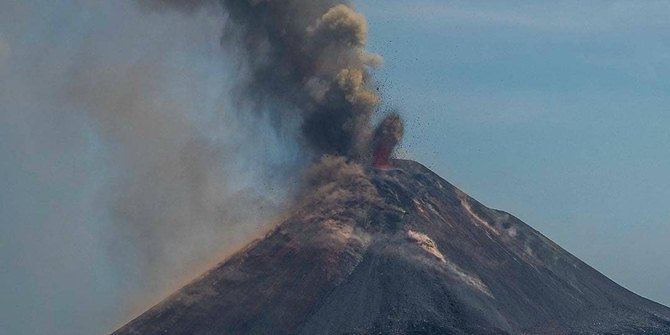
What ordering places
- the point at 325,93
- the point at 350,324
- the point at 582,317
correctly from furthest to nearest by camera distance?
1. the point at 325,93
2. the point at 582,317
3. the point at 350,324

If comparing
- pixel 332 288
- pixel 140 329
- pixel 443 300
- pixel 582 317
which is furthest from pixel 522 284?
pixel 140 329

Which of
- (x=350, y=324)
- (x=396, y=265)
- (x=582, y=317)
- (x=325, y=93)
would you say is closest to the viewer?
(x=350, y=324)

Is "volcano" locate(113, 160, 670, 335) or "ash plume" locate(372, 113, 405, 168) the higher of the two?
"ash plume" locate(372, 113, 405, 168)

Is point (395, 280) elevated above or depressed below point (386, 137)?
below

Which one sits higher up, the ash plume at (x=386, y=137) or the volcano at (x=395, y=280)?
the ash plume at (x=386, y=137)

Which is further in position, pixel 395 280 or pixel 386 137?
pixel 386 137

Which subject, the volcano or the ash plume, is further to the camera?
the ash plume

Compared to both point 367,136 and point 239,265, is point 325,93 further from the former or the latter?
point 239,265

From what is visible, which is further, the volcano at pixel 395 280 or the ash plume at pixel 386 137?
the ash plume at pixel 386 137
